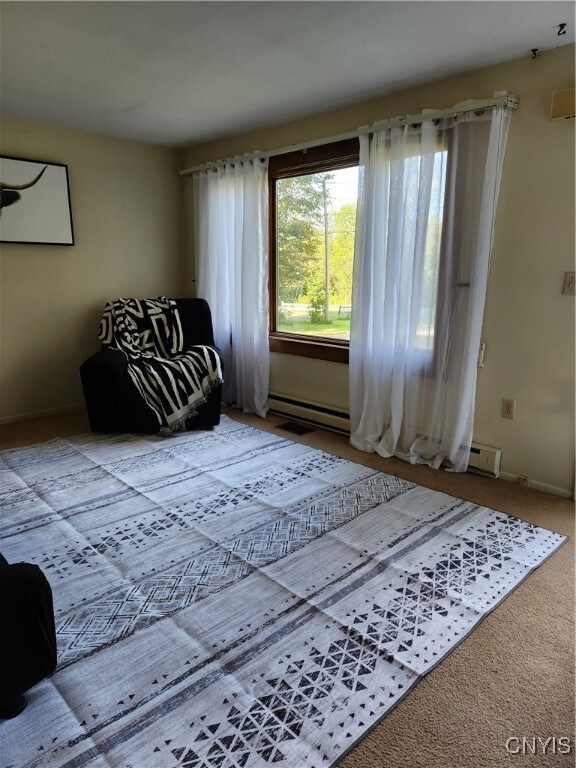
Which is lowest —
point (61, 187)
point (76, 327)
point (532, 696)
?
point (532, 696)

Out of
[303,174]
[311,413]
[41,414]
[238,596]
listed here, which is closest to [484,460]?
[311,413]

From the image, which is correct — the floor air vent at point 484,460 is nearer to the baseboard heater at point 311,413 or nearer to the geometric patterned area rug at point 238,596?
the geometric patterned area rug at point 238,596

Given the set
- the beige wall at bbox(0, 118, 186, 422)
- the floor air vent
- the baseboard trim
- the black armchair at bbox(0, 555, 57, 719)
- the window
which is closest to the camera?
the black armchair at bbox(0, 555, 57, 719)

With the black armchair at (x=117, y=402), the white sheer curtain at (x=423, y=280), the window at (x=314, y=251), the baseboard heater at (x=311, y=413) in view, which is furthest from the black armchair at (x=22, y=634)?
the baseboard heater at (x=311, y=413)

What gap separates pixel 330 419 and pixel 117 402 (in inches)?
60.2

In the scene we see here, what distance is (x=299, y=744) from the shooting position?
131 centimetres

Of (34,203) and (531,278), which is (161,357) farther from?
(531,278)

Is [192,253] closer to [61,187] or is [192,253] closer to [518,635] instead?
[61,187]

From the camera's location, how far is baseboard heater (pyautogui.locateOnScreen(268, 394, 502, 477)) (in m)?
2.90

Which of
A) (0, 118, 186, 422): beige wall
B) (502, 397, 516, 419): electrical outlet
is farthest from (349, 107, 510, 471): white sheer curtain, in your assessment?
(0, 118, 186, 422): beige wall

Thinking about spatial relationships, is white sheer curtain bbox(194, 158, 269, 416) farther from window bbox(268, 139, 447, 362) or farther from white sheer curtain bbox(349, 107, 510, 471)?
white sheer curtain bbox(349, 107, 510, 471)

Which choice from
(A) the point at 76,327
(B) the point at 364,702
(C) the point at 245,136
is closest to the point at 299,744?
(B) the point at 364,702

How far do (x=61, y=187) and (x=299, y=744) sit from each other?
4025 mm

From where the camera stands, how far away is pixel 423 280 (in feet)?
9.70
